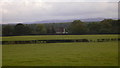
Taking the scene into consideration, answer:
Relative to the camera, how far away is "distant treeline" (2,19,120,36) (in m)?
15.1

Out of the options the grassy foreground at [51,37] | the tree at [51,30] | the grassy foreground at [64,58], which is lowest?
the grassy foreground at [64,58]

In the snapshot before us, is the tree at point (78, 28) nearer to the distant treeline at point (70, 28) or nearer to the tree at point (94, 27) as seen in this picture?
the distant treeline at point (70, 28)

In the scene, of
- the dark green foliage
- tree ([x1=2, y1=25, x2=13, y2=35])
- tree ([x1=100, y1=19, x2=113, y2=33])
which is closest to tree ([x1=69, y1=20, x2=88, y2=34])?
tree ([x1=100, y1=19, x2=113, y2=33])

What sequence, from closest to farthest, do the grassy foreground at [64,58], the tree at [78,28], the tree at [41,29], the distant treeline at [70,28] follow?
1. the grassy foreground at [64,58]
2. the distant treeline at [70,28]
3. the tree at [78,28]
4. the tree at [41,29]

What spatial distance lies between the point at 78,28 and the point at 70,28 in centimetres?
74

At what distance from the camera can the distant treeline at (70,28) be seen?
15117mm

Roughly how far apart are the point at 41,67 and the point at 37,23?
11224 millimetres

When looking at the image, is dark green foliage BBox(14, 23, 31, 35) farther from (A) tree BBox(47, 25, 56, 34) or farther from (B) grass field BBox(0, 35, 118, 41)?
(A) tree BBox(47, 25, 56, 34)

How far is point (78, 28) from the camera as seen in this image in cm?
1575

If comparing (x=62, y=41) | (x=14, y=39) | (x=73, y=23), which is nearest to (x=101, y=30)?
(x=73, y=23)

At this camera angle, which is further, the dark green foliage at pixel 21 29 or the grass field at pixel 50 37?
the dark green foliage at pixel 21 29

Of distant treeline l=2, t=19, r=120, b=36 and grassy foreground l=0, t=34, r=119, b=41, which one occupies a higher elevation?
distant treeline l=2, t=19, r=120, b=36

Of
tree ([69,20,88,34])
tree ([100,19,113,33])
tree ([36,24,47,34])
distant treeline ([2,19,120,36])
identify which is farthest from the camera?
tree ([36,24,47,34])

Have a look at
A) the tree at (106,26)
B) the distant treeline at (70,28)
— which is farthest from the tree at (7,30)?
the tree at (106,26)
